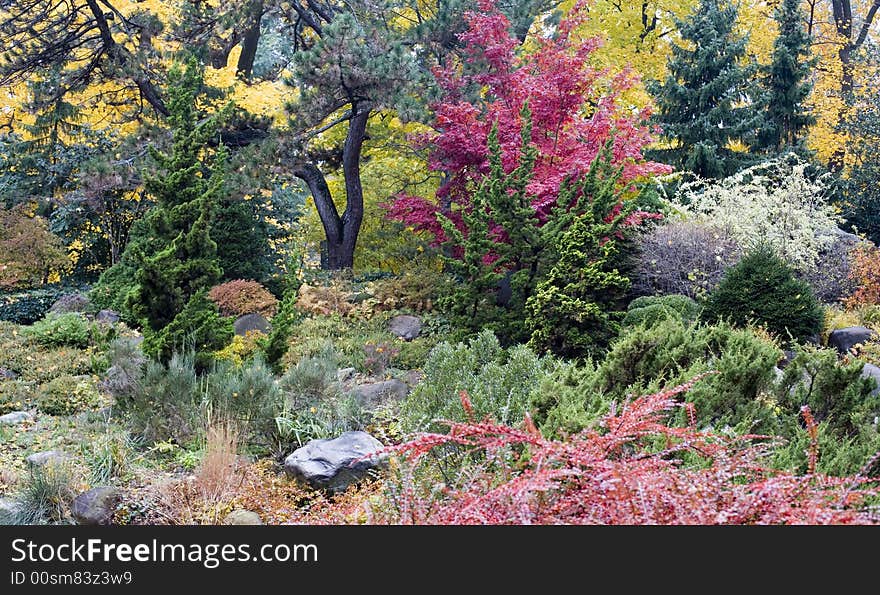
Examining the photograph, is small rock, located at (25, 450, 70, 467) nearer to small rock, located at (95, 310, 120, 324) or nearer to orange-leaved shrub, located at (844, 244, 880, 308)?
small rock, located at (95, 310, 120, 324)

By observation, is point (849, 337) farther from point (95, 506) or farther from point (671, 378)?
point (95, 506)

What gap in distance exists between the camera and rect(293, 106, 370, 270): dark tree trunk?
14234mm

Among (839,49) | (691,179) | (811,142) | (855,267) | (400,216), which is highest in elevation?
(839,49)

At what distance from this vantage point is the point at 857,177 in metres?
14.9

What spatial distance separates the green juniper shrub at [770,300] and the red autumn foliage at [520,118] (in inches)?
73.7

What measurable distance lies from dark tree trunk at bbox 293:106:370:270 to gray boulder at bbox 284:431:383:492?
8.86m

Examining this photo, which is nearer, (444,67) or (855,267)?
(855,267)

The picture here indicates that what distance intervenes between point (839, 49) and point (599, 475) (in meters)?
19.4

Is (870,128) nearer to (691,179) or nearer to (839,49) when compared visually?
(691,179)

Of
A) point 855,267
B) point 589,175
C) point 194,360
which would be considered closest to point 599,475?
point 194,360

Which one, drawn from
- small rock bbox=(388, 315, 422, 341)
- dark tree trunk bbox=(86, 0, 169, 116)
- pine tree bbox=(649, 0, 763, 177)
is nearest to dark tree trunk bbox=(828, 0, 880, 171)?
pine tree bbox=(649, 0, 763, 177)

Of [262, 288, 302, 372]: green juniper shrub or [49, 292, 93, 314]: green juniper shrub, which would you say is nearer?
[262, 288, 302, 372]: green juniper shrub

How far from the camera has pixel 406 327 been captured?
10.7 metres

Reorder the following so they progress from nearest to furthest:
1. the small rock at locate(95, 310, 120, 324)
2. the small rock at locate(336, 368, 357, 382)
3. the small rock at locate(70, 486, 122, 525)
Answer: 1. the small rock at locate(70, 486, 122, 525)
2. the small rock at locate(336, 368, 357, 382)
3. the small rock at locate(95, 310, 120, 324)
